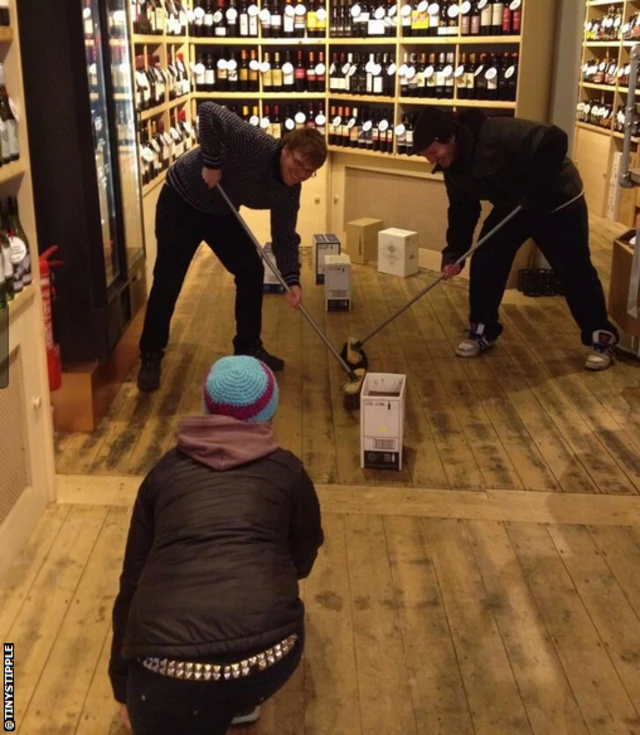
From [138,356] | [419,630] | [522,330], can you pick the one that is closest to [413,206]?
[522,330]

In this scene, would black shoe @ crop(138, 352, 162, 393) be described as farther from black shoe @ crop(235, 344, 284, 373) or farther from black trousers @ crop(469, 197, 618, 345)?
black trousers @ crop(469, 197, 618, 345)

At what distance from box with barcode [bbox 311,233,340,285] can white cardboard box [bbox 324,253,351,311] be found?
599mm

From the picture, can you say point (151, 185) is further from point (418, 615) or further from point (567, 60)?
point (418, 615)

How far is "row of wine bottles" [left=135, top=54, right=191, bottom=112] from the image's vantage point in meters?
5.49

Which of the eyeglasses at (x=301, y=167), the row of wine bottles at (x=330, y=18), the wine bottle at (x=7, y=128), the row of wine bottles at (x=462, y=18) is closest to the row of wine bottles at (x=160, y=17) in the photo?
the row of wine bottles at (x=330, y=18)

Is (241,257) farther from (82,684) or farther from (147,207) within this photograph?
(82,684)

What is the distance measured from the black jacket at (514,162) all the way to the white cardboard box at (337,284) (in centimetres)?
141

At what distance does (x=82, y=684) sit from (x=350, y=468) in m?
1.56

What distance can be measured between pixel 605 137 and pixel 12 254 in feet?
25.4

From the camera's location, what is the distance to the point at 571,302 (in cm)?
487

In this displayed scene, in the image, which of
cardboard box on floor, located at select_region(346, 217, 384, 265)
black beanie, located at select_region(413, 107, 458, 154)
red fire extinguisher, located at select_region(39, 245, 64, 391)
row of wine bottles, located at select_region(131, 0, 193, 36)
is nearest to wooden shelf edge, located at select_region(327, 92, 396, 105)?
cardboard box on floor, located at select_region(346, 217, 384, 265)

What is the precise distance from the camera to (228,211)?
4398mm

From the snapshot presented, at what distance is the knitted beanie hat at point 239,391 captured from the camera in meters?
1.84

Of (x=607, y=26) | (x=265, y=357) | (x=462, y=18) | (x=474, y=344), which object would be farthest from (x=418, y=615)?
(x=607, y=26)
